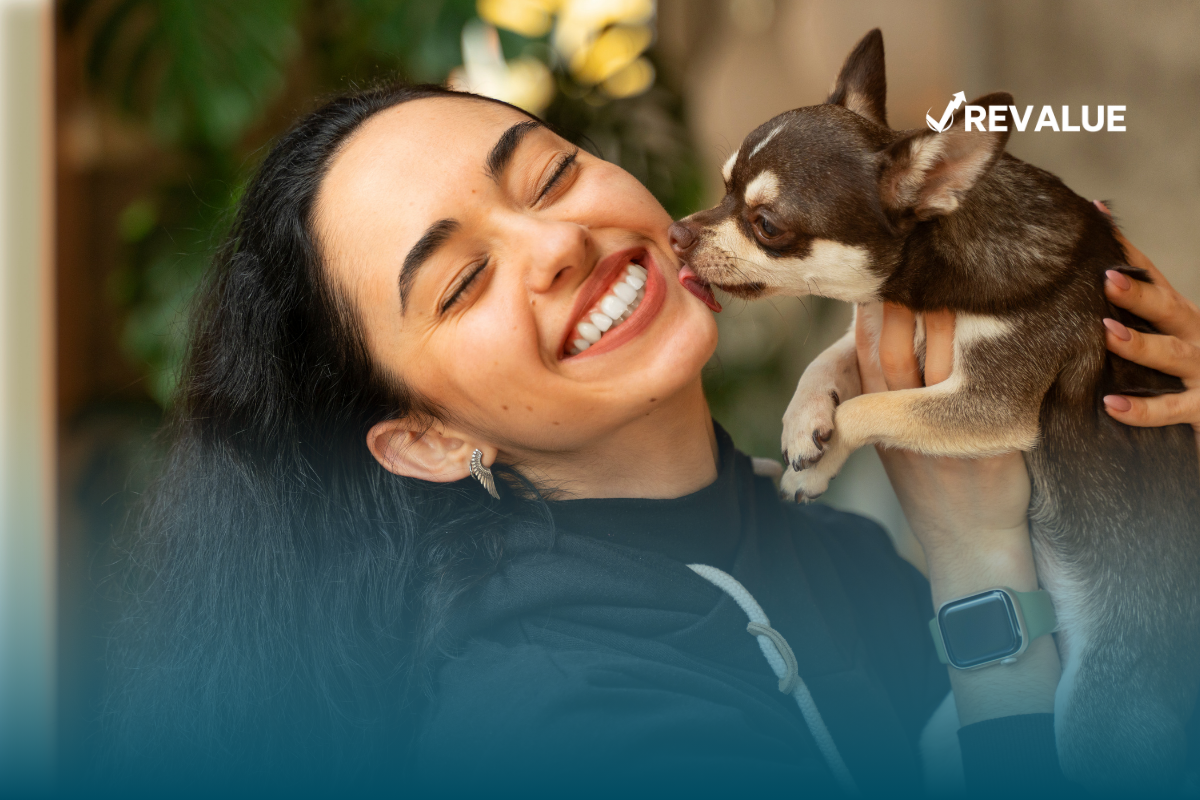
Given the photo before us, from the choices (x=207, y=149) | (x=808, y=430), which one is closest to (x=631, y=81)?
(x=207, y=149)

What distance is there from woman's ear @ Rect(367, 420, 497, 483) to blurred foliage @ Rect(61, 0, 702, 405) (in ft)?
3.80

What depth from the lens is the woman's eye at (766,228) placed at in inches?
62.6

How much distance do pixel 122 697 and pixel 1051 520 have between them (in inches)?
71.5

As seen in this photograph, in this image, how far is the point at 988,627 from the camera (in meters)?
1.63

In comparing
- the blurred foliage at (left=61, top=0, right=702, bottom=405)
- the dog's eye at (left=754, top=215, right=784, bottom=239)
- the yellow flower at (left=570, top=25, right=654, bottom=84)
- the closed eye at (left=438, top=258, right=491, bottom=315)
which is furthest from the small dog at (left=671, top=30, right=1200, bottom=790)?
the yellow flower at (left=570, top=25, right=654, bottom=84)

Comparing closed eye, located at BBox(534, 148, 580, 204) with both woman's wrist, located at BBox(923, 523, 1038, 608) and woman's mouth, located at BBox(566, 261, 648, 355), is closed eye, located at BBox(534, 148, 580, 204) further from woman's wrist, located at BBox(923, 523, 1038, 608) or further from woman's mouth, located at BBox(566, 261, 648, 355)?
woman's wrist, located at BBox(923, 523, 1038, 608)

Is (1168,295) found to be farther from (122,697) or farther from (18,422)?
(18,422)

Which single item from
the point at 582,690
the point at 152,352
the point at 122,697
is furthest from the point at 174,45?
the point at 582,690

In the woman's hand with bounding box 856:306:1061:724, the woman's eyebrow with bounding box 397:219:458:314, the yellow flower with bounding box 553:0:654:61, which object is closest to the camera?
the woman's eyebrow with bounding box 397:219:458:314

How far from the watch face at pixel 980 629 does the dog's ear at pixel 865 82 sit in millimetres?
943

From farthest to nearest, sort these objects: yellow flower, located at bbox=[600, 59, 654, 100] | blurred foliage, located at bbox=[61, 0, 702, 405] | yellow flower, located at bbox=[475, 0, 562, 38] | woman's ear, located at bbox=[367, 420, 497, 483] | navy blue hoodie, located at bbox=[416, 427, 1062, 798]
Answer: yellow flower, located at bbox=[600, 59, 654, 100]
yellow flower, located at bbox=[475, 0, 562, 38]
blurred foliage, located at bbox=[61, 0, 702, 405]
woman's ear, located at bbox=[367, 420, 497, 483]
navy blue hoodie, located at bbox=[416, 427, 1062, 798]

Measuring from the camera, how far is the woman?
1.35m

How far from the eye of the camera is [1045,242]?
1.61 m

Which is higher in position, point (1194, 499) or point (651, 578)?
point (1194, 499)
